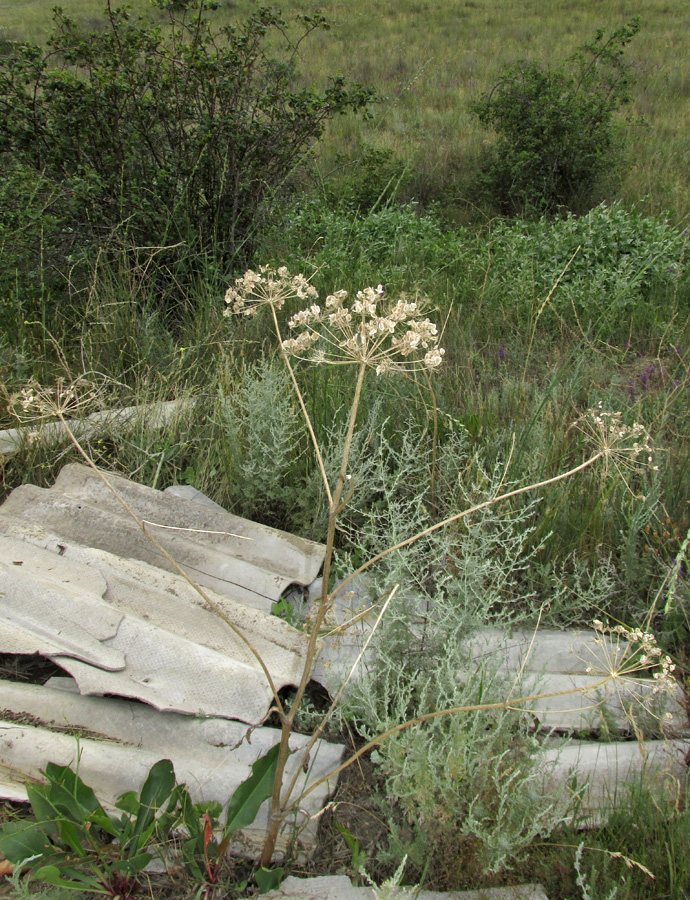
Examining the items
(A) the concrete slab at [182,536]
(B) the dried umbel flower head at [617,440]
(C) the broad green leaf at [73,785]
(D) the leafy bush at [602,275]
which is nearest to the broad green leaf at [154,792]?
(C) the broad green leaf at [73,785]

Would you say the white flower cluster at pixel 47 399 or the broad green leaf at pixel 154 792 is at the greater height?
the white flower cluster at pixel 47 399

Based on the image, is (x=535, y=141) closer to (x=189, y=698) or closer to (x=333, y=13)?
(x=189, y=698)

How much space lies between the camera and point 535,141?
21.2ft

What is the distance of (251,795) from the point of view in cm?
151

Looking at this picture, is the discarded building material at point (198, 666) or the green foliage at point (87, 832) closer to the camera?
the green foliage at point (87, 832)

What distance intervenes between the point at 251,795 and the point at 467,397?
2.11m

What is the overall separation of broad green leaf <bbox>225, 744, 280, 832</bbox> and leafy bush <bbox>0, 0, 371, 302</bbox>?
129 inches

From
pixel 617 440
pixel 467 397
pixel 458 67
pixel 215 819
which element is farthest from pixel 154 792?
pixel 458 67

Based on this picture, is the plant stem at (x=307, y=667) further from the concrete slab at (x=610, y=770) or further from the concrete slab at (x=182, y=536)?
the concrete slab at (x=182, y=536)

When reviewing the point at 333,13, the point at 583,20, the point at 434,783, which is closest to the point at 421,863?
the point at 434,783

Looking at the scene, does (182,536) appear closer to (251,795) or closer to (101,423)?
(101,423)

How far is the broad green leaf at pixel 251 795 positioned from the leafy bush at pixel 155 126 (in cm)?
329

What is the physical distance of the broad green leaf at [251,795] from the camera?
58.3 inches

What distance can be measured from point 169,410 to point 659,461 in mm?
2324
